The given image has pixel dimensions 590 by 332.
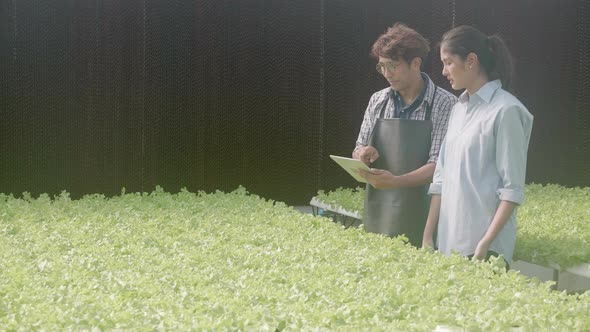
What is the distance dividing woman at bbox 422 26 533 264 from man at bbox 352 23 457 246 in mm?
618

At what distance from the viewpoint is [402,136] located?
14.5 ft

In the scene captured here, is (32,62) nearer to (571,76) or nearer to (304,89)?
(304,89)

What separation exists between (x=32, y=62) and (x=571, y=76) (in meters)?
6.64

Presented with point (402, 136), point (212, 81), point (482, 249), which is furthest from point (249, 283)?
point (212, 81)

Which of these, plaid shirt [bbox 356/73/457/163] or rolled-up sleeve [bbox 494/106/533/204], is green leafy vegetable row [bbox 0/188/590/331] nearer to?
rolled-up sleeve [bbox 494/106/533/204]

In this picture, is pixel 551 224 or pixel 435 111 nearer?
pixel 435 111

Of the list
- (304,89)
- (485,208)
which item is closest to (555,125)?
(304,89)

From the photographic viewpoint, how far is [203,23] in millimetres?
9086

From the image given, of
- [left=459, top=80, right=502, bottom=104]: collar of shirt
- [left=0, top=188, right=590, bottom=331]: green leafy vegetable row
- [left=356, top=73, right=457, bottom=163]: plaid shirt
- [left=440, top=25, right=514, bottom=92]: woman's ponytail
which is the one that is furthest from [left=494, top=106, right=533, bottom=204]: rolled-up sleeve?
[left=356, top=73, right=457, bottom=163]: plaid shirt

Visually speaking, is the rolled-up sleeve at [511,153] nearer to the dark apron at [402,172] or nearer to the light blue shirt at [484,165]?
the light blue shirt at [484,165]

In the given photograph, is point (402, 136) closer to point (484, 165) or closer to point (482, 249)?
point (484, 165)

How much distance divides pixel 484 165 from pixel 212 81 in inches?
234

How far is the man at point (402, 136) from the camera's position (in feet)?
14.2

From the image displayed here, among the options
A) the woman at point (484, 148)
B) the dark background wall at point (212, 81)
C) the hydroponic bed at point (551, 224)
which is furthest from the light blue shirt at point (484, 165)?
the dark background wall at point (212, 81)
